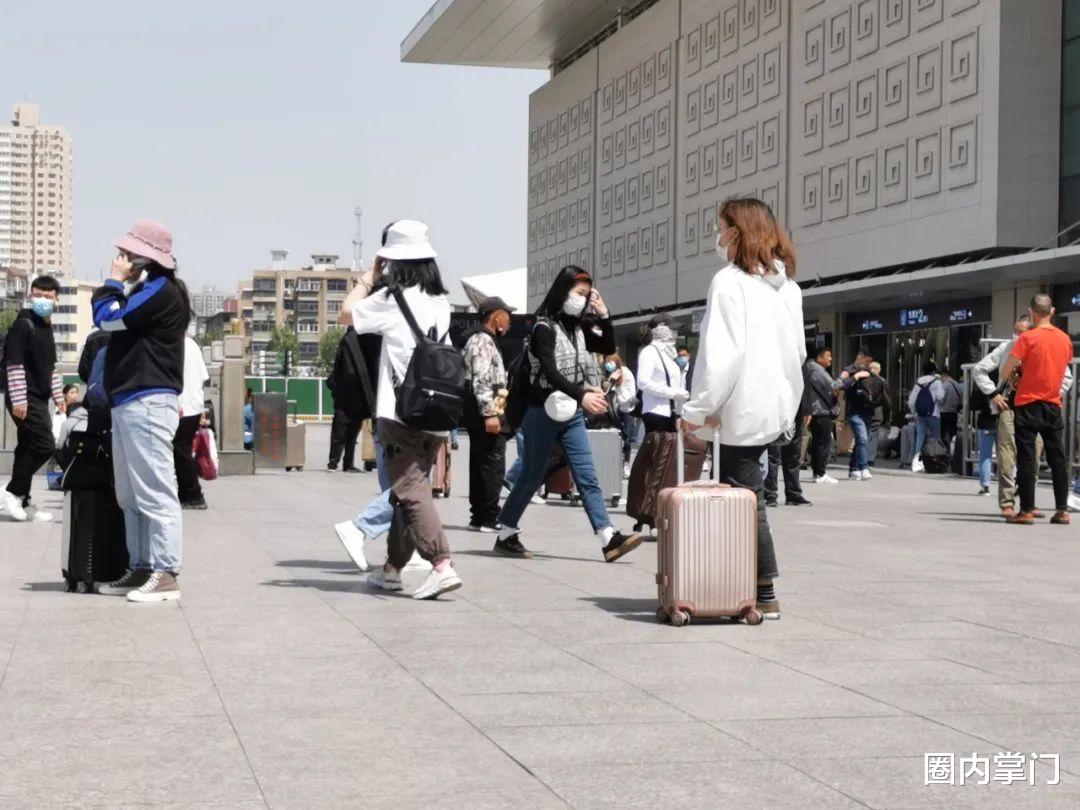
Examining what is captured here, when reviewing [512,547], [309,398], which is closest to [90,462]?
[512,547]

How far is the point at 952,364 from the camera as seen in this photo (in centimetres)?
3466

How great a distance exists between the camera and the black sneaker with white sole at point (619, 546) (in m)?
10.5

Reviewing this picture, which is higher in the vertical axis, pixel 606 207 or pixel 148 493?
pixel 606 207

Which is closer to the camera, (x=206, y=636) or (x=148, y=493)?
(x=206, y=636)

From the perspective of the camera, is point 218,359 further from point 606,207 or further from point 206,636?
point 606,207

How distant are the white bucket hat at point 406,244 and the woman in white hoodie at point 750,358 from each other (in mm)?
1551

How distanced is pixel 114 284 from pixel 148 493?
3.31ft

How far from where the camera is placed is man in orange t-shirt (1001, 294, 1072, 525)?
578 inches

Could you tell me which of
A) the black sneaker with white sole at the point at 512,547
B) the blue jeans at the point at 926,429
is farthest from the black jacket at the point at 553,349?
the blue jeans at the point at 926,429

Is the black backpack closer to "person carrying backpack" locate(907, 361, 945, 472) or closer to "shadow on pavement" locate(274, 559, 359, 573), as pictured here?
"shadow on pavement" locate(274, 559, 359, 573)

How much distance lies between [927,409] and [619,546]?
1809 cm

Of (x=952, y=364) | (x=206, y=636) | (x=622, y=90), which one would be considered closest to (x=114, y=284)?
(x=206, y=636)

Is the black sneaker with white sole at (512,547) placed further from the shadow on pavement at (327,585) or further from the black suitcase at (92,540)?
the black suitcase at (92,540)

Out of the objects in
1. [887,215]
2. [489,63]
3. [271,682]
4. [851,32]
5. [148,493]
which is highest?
[489,63]
